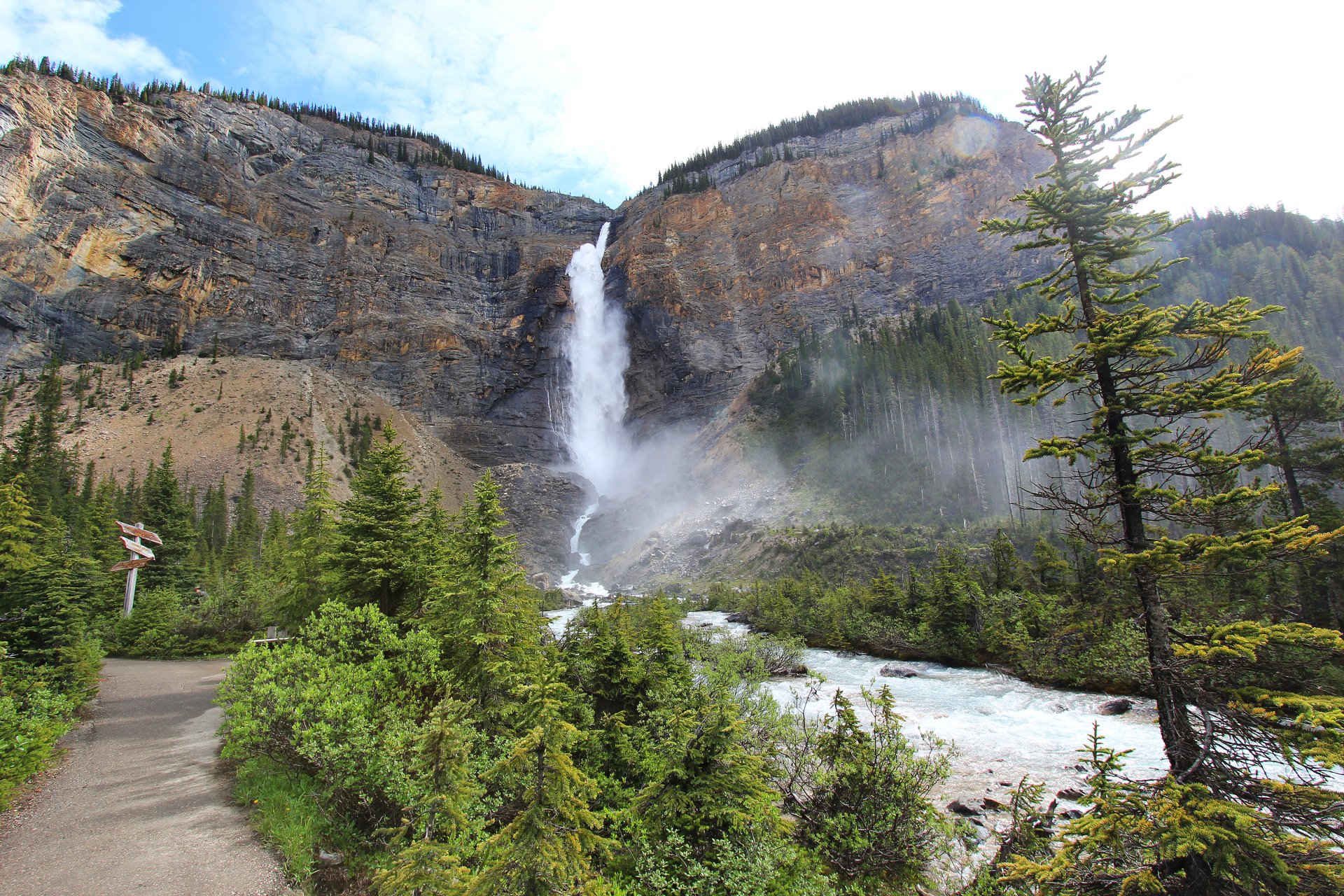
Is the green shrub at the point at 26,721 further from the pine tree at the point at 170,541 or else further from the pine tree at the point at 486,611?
the pine tree at the point at 170,541

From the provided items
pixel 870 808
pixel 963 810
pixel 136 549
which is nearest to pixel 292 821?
pixel 870 808

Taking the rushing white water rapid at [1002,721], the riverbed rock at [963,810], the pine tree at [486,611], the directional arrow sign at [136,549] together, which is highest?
the directional arrow sign at [136,549]

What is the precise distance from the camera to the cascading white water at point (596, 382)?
304 feet

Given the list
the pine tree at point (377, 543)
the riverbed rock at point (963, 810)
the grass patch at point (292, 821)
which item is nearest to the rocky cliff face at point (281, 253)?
the pine tree at point (377, 543)

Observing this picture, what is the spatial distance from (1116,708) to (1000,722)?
3659mm

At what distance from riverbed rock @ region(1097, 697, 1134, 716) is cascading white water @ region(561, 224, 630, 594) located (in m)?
72.6

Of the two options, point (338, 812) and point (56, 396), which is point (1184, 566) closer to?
point (338, 812)

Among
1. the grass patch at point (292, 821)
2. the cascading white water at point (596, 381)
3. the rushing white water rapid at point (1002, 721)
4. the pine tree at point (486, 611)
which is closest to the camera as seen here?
A: the grass patch at point (292, 821)

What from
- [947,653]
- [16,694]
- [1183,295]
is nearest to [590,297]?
[1183,295]

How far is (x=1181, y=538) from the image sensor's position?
658cm

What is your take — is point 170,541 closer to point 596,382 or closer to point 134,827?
point 134,827

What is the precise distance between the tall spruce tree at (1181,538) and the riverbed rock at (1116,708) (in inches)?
468

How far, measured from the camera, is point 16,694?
1159 centimetres

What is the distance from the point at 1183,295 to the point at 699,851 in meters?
90.6
